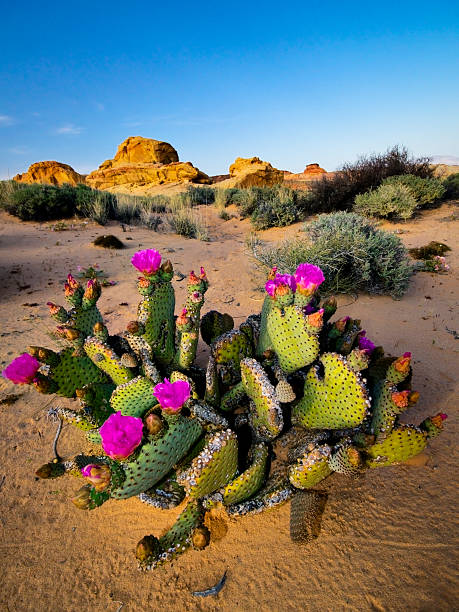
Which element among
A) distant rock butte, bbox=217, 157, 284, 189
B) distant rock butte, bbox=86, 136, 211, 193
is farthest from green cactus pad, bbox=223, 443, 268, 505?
distant rock butte, bbox=86, 136, 211, 193

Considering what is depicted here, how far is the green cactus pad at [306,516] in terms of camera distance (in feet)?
5.01

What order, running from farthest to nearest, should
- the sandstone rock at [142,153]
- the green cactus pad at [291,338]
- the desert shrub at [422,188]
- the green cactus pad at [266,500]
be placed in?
the sandstone rock at [142,153] < the desert shrub at [422,188] < the green cactus pad at [291,338] < the green cactus pad at [266,500]

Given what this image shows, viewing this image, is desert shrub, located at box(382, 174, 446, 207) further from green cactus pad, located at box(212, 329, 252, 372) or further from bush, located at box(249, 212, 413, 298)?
green cactus pad, located at box(212, 329, 252, 372)

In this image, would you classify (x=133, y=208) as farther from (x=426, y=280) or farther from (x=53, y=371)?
(x=53, y=371)

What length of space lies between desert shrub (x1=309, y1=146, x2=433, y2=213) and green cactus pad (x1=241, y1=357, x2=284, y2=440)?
1015 cm

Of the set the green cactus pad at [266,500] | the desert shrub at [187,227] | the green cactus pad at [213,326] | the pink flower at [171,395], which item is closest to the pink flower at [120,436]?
the pink flower at [171,395]

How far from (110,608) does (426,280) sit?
5.56 meters

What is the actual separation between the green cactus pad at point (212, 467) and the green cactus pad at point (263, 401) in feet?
0.81

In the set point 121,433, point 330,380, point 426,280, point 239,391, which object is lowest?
point 426,280

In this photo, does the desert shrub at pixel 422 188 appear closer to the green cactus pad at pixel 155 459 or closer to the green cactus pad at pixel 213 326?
the green cactus pad at pixel 213 326

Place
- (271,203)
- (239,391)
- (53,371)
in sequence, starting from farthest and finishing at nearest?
(271,203)
(239,391)
(53,371)

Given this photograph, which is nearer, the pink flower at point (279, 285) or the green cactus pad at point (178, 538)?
the green cactus pad at point (178, 538)

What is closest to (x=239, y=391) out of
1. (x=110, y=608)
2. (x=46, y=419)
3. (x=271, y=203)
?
(x=110, y=608)

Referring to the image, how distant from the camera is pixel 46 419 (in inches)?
100
